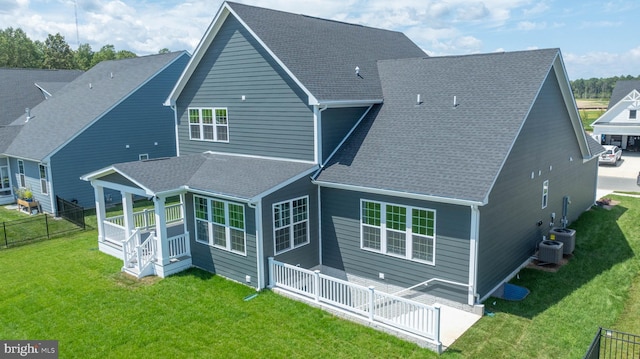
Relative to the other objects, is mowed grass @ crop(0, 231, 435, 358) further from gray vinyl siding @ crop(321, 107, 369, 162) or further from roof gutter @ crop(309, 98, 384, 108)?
roof gutter @ crop(309, 98, 384, 108)

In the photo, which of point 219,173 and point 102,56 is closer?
point 219,173

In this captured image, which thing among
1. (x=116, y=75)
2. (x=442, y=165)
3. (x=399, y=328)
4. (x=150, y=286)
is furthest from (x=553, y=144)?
(x=116, y=75)

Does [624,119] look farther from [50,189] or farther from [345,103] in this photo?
[50,189]

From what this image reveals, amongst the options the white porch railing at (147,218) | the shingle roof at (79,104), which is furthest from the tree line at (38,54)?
the white porch railing at (147,218)

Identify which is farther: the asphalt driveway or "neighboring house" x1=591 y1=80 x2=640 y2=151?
"neighboring house" x1=591 y1=80 x2=640 y2=151

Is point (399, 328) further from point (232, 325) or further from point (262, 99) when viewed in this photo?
point (262, 99)

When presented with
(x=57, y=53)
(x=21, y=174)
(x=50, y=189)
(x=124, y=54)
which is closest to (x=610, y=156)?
(x=50, y=189)

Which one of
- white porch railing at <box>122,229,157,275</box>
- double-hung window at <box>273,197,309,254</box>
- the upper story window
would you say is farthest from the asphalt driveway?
white porch railing at <box>122,229,157,275</box>

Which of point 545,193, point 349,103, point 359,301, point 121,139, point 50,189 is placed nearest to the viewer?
point 359,301
